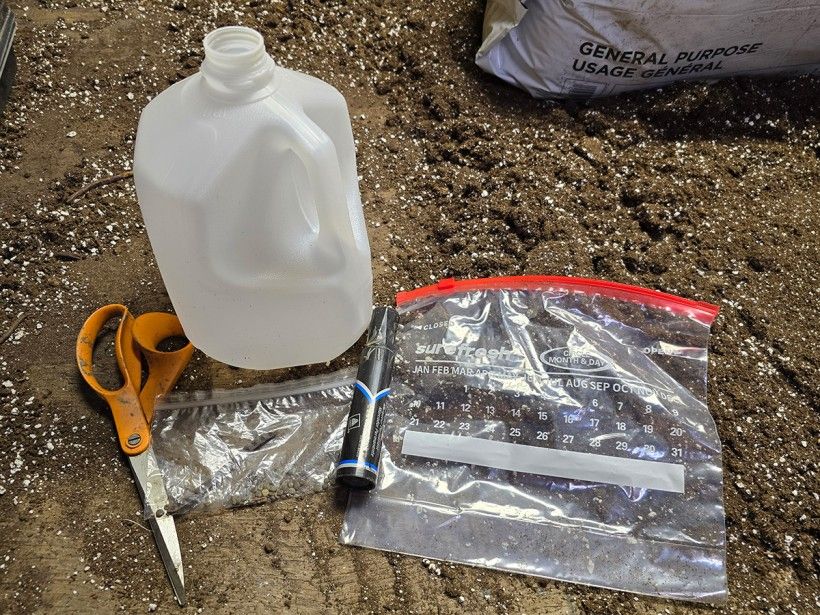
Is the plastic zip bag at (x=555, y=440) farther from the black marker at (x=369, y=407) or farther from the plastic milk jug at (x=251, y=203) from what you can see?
the plastic milk jug at (x=251, y=203)

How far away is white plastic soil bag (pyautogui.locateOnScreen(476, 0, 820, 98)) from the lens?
60.2 inches

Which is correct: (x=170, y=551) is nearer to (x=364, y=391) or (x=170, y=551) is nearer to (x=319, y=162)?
(x=364, y=391)

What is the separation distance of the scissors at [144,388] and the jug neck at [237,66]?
1.60 feet

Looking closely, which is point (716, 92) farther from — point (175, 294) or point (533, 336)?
point (175, 294)

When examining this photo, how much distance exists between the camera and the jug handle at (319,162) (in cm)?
100

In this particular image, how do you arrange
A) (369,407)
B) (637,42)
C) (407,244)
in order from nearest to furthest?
(369,407) < (407,244) < (637,42)

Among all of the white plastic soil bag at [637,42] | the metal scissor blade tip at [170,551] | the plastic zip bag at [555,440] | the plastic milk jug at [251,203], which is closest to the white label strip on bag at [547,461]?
the plastic zip bag at [555,440]

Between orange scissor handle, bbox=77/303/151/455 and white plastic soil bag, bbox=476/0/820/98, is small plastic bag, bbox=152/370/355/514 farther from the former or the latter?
white plastic soil bag, bbox=476/0/820/98

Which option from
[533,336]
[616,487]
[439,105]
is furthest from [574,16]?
[616,487]

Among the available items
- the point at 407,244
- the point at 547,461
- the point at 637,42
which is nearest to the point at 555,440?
the point at 547,461

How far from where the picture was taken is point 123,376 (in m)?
1.23

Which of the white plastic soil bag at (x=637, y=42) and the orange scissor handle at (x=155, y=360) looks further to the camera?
the white plastic soil bag at (x=637, y=42)

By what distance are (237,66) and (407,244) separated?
23.2 inches

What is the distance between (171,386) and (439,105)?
2.99 feet
